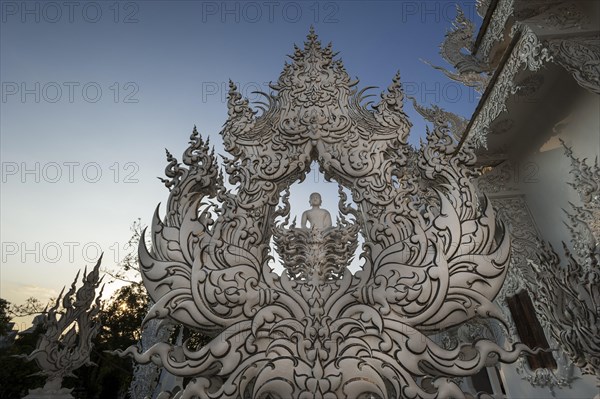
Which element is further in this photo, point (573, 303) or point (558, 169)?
point (558, 169)

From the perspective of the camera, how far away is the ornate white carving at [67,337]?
3670 millimetres

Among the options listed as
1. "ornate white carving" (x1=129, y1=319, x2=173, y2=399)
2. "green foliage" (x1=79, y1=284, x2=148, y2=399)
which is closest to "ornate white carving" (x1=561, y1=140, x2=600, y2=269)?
"ornate white carving" (x1=129, y1=319, x2=173, y2=399)

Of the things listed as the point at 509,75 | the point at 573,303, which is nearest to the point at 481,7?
the point at 509,75

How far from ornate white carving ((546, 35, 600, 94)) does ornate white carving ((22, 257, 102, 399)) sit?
268 inches

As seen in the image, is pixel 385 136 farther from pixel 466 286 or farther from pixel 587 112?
pixel 587 112

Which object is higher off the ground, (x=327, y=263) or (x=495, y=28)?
(x=495, y=28)

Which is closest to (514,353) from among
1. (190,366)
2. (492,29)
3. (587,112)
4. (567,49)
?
(190,366)

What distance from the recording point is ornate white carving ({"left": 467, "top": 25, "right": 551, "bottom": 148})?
15.0ft

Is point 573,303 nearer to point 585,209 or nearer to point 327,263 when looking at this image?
point 327,263

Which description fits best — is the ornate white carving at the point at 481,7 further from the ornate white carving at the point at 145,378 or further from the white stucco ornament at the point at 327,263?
the ornate white carving at the point at 145,378

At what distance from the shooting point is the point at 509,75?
16.7 feet

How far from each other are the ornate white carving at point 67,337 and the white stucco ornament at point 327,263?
7.12 ft

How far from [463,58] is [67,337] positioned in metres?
9.83

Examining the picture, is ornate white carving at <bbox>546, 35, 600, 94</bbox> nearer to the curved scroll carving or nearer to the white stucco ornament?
the white stucco ornament
